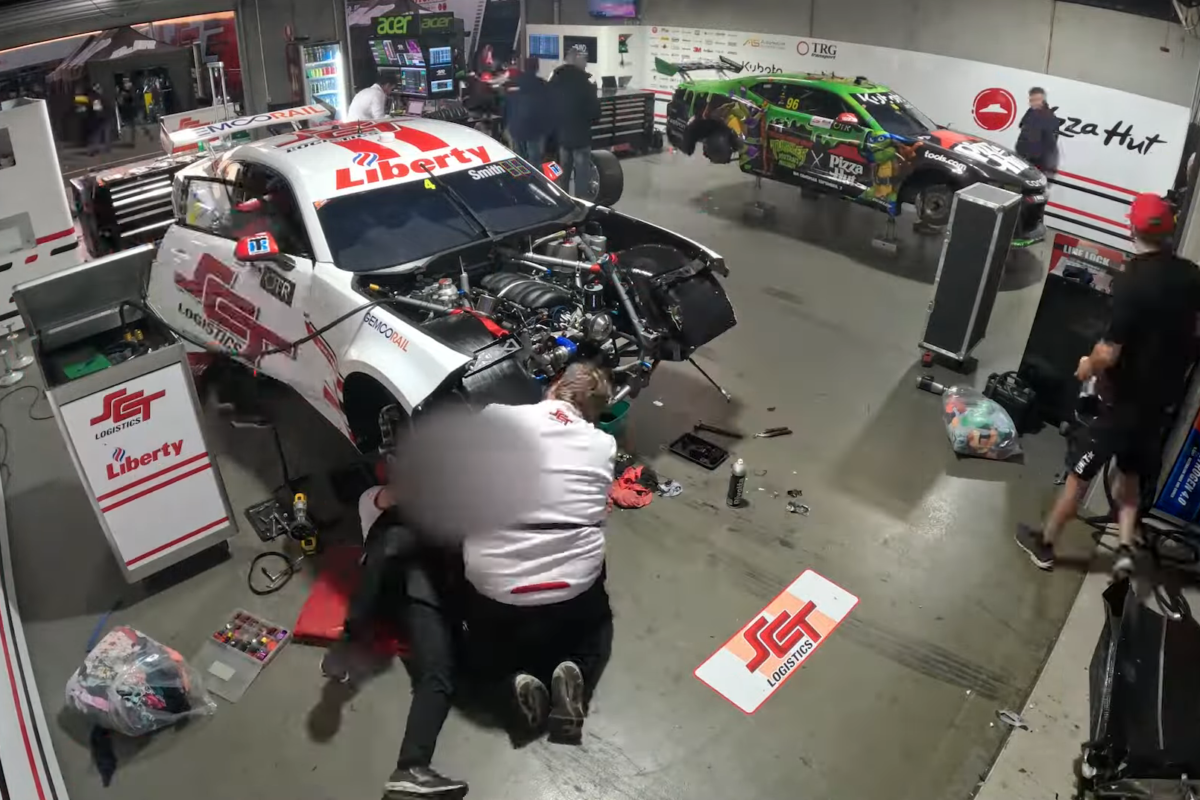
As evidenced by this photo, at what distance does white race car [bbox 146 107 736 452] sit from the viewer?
405cm

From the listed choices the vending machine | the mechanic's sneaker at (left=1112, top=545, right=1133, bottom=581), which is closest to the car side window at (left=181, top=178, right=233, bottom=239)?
the mechanic's sneaker at (left=1112, top=545, right=1133, bottom=581)

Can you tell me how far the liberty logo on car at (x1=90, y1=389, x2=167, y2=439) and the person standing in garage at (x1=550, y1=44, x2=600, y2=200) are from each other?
5.41m

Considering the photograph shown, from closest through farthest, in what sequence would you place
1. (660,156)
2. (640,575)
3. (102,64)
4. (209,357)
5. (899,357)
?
1. (640,575)
2. (209,357)
3. (899,357)
4. (102,64)
5. (660,156)

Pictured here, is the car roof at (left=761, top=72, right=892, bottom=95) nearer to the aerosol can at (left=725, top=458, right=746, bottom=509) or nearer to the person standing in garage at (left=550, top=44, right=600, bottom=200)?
the person standing in garage at (left=550, top=44, right=600, bottom=200)

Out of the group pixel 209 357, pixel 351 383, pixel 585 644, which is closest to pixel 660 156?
pixel 209 357

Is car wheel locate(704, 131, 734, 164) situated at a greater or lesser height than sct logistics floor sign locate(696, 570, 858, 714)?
greater

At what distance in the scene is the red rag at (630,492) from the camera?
183 inches

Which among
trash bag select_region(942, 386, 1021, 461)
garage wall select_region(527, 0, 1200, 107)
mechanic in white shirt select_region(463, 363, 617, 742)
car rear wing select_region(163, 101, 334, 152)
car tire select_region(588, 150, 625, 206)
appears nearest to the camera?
mechanic in white shirt select_region(463, 363, 617, 742)

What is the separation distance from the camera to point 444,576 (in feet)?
11.0

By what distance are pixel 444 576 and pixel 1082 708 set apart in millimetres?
2556

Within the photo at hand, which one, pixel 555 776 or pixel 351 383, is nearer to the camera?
pixel 555 776

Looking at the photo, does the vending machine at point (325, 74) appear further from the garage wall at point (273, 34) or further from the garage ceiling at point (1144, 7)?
the garage ceiling at point (1144, 7)

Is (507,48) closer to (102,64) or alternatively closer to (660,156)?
(660,156)

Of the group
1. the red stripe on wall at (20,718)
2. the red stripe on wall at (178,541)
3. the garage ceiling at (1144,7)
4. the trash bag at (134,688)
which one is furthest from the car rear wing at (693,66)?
the red stripe on wall at (20,718)
